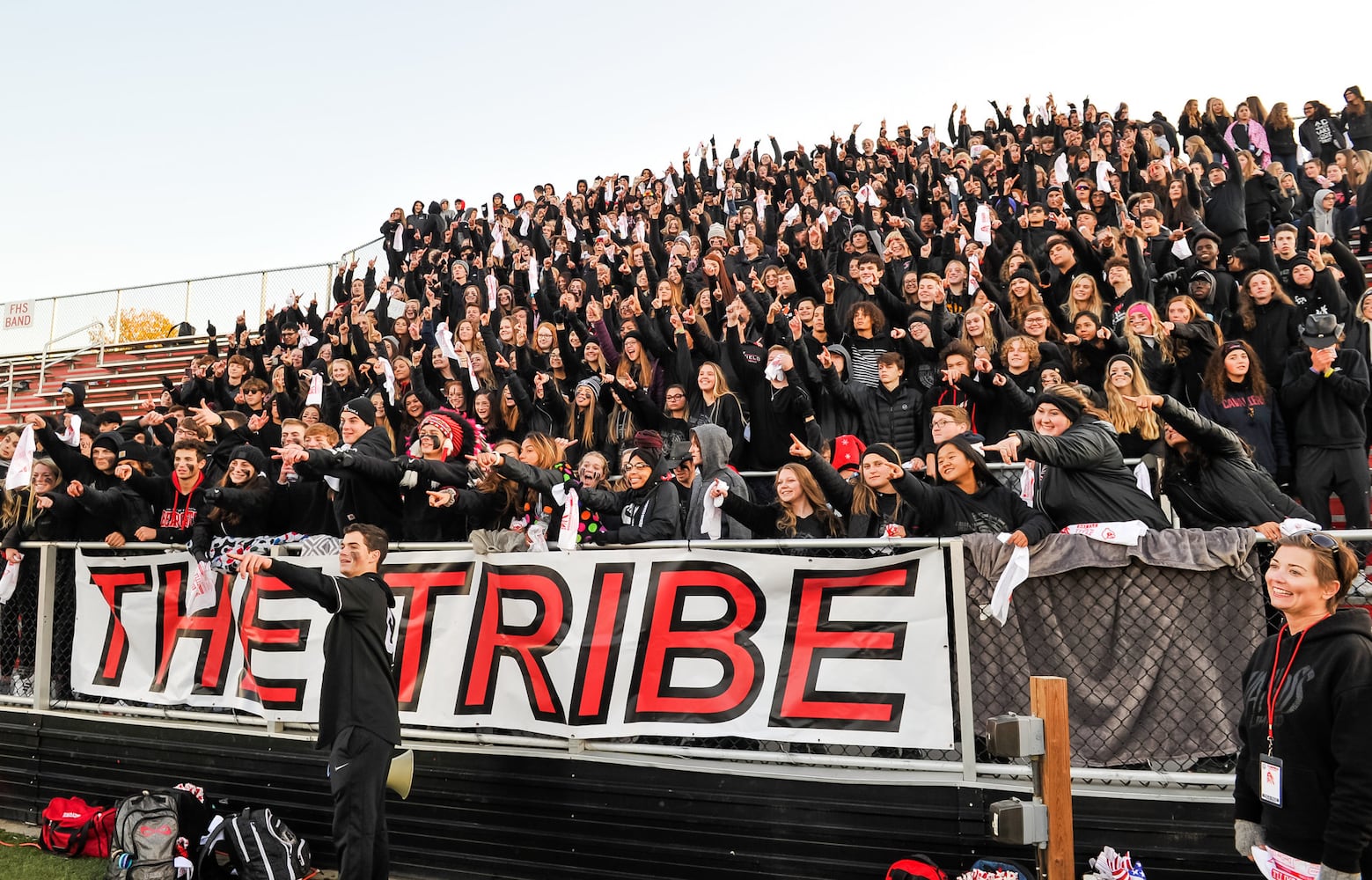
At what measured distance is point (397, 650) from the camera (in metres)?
6.56

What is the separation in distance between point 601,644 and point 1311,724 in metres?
3.62

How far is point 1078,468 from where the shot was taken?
5.56 m

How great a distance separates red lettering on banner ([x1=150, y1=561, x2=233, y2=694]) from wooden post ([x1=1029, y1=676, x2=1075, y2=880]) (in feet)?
17.9

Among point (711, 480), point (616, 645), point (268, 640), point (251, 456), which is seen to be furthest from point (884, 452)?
point (251, 456)

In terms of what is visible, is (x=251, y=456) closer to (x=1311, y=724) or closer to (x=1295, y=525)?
(x=1295, y=525)

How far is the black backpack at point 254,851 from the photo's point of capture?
247 inches

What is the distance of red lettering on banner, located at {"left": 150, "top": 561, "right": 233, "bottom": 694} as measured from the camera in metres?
7.10

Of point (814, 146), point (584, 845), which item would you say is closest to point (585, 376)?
point (584, 845)

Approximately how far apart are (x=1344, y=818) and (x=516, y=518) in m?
5.27

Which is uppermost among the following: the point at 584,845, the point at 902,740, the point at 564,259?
the point at 564,259

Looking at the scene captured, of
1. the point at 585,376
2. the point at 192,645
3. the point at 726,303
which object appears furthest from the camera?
the point at 726,303

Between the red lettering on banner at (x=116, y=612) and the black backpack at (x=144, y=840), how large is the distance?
1.27m

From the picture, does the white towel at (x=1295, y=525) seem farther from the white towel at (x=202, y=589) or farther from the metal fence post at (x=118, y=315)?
the metal fence post at (x=118, y=315)

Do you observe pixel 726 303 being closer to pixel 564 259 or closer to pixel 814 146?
pixel 564 259
